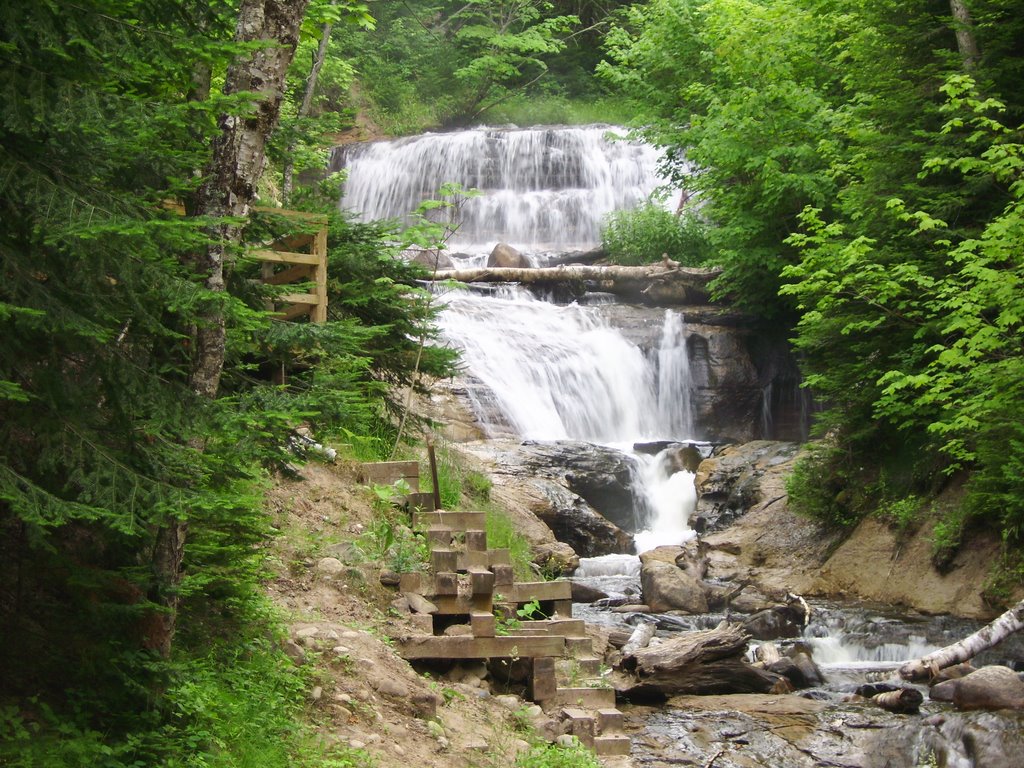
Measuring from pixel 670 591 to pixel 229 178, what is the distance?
9.18 m

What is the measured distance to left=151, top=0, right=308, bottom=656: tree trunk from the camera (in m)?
4.62

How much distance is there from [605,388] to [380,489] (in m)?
14.3

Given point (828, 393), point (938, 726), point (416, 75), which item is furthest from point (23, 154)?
point (416, 75)

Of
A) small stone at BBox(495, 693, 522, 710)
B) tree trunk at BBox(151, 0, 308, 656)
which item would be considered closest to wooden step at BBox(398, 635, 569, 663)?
small stone at BBox(495, 693, 522, 710)

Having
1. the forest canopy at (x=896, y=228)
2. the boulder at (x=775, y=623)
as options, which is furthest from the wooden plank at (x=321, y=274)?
the forest canopy at (x=896, y=228)

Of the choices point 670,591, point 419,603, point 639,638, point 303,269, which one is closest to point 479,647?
point 419,603

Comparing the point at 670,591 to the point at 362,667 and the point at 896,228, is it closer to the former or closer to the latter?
the point at 896,228

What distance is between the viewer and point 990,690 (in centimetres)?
892

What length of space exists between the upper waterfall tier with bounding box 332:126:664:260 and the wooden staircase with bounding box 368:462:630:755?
73.9ft

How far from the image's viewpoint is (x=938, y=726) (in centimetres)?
848

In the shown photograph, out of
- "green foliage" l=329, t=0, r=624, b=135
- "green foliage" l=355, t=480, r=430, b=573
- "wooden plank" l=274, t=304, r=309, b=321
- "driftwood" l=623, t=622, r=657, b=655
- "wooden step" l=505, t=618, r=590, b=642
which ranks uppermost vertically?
"green foliage" l=329, t=0, r=624, b=135

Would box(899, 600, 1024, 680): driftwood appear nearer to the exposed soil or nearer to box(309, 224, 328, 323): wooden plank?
the exposed soil

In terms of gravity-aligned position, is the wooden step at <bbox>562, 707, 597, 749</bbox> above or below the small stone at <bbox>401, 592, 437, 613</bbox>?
below

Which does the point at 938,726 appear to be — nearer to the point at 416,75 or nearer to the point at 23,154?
the point at 23,154
